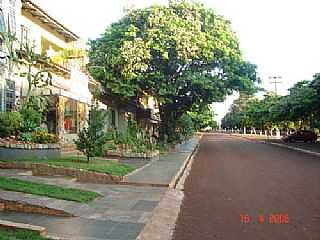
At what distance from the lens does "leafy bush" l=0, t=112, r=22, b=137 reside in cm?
1706

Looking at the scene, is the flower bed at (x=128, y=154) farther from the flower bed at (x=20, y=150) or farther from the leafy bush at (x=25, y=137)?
the flower bed at (x=20, y=150)

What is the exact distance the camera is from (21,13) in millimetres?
23484

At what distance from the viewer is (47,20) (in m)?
26.1

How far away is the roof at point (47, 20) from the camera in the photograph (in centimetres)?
2320

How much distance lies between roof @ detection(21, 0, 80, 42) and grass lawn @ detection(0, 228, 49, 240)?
17672 mm

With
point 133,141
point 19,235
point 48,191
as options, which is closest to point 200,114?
point 133,141

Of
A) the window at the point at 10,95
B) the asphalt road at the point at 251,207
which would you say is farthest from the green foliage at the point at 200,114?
the asphalt road at the point at 251,207

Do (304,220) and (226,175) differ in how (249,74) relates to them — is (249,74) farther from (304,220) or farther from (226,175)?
(304,220)

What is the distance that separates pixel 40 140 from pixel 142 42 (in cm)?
1379

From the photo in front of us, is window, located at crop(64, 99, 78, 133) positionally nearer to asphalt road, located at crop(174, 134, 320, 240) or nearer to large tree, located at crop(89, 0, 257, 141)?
large tree, located at crop(89, 0, 257, 141)

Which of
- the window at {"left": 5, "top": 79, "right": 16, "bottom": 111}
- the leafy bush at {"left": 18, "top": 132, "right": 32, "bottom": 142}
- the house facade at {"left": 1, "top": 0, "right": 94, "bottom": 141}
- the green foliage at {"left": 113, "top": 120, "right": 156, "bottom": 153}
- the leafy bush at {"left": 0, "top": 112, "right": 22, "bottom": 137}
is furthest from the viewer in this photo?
the green foliage at {"left": 113, "top": 120, "right": 156, "bottom": 153}

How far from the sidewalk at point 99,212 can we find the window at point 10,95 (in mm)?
8019

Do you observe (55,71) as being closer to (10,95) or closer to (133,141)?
(10,95)

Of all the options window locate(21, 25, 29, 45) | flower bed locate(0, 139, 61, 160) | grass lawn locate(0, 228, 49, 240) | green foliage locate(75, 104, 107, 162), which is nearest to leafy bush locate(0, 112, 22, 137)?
flower bed locate(0, 139, 61, 160)
